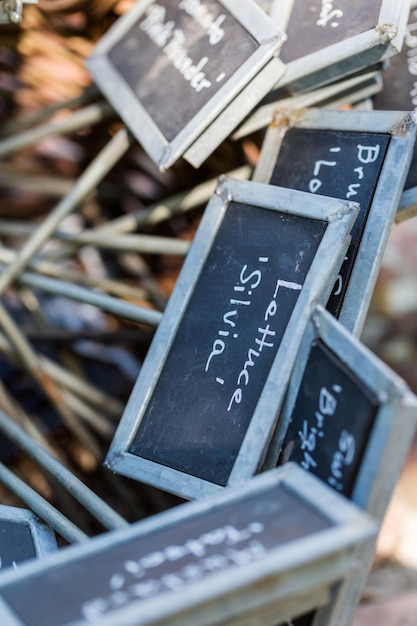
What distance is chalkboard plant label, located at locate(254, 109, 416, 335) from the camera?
147 centimetres

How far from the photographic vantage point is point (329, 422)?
1.17 meters

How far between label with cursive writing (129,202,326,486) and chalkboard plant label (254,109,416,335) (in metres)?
0.12

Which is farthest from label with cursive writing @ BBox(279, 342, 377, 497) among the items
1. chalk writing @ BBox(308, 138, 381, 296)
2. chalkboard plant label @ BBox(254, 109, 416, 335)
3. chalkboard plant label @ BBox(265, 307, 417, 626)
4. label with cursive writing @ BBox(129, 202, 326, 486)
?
chalk writing @ BBox(308, 138, 381, 296)

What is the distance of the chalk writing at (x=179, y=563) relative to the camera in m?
0.93

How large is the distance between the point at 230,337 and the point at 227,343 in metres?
0.01

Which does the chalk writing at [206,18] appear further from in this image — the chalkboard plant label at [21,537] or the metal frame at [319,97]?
the chalkboard plant label at [21,537]

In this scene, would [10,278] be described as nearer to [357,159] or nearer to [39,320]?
[39,320]

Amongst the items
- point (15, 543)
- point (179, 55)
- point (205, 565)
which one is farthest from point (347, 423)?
point (179, 55)

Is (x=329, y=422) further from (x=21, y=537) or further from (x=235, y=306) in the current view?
(x=21, y=537)

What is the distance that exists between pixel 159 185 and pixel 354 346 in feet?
5.75

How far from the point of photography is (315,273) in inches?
53.8

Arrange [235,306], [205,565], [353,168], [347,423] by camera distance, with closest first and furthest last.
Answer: [205,565] < [347,423] < [235,306] < [353,168]

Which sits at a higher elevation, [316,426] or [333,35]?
[333,35]

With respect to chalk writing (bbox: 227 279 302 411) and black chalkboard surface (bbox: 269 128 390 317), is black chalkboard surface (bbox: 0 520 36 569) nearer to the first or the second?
chalk writing (bbox: 227 279 302 411)
